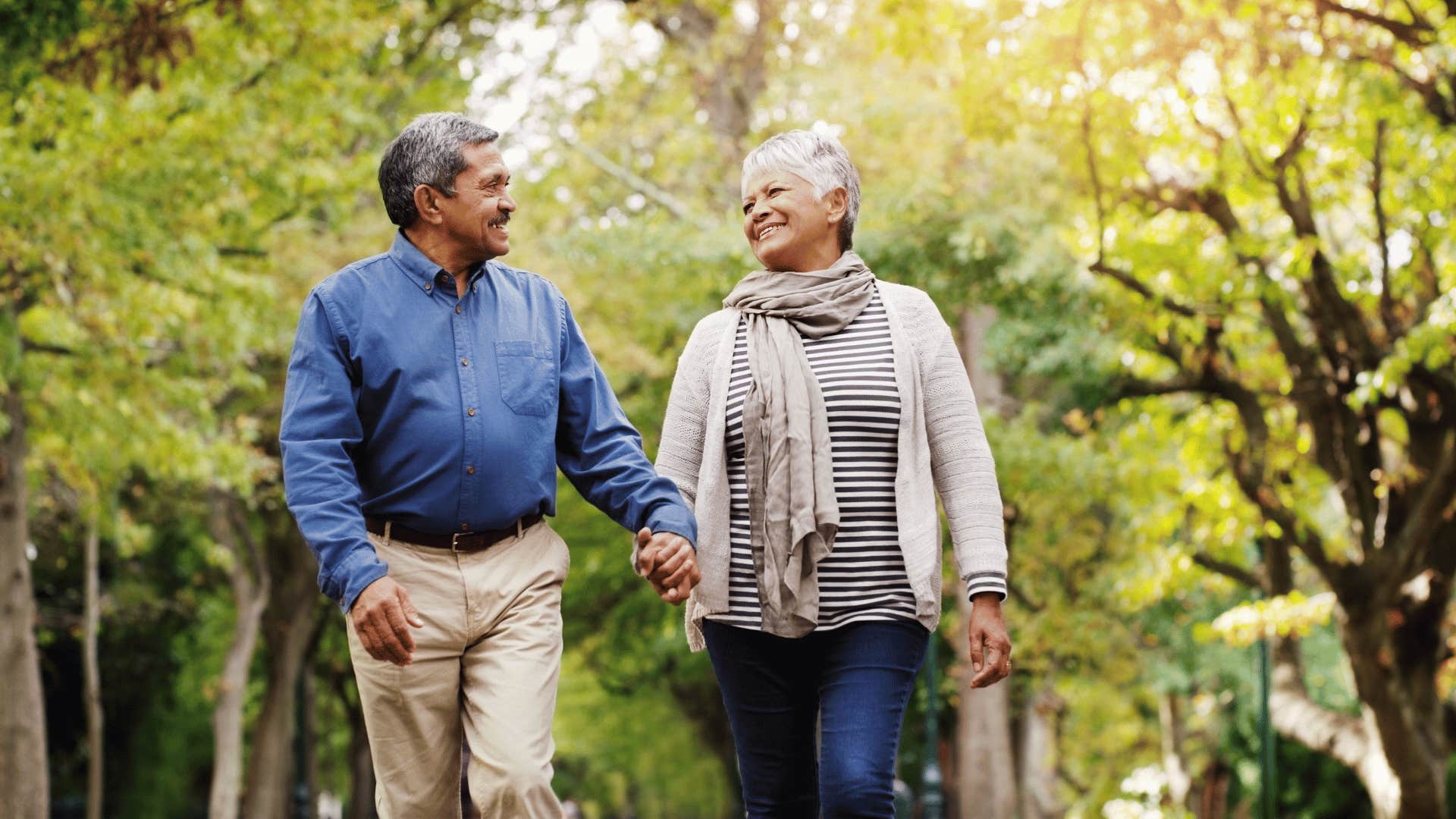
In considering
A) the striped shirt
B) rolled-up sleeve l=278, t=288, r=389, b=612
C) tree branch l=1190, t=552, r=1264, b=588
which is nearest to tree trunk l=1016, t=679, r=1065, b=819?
tree branch l=1190, t=552, r=1264, b=588

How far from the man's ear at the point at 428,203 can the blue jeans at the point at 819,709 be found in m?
1.22

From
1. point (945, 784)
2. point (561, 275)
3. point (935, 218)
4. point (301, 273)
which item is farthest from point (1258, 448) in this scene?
point (945, 784)

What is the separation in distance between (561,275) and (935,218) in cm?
459

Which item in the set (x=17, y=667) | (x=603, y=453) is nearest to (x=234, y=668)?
(x=17, y=667)

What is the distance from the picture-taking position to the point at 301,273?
58.6 ft

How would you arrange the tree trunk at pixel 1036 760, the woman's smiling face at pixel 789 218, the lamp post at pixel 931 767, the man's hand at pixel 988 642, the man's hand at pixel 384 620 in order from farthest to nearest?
the tree trunk at pixel 1036 760
the lamp post at pixel 931 767
the woman's smiling face at pixel 789 218
the man's hand at pixel 988 642
the man's hand at pixel 384 620

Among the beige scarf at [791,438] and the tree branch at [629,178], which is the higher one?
the tree branch at [629,178]

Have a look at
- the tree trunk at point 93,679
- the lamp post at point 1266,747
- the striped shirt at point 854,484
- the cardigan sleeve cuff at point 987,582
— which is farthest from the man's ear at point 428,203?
the tree trunk at point 93,679

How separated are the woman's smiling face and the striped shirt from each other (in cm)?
23

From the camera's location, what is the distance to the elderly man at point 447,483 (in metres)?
3.87

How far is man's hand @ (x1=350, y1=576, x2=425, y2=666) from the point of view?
3.67m

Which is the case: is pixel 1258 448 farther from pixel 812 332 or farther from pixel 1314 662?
pixel 1314 662

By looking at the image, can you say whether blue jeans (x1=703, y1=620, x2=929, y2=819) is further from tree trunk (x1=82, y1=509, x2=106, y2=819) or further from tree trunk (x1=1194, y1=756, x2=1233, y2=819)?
tree trunk (x1=1194, y1=756, x2=1233, y2=819)

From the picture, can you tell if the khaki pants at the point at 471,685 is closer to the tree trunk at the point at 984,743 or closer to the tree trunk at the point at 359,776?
the tree trunk at the point at 984,743
